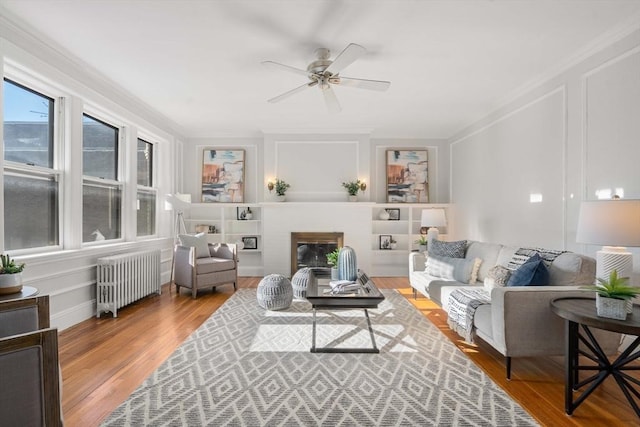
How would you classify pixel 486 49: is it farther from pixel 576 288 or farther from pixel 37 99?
→ pixel 37 99

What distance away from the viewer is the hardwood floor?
79.3 inches

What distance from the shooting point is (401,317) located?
382 centimetres

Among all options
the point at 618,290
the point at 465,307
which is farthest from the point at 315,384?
the point at 618,290

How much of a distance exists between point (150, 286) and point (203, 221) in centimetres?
205

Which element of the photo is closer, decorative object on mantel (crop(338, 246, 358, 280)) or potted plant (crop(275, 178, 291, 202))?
decorative object on mantel (crop(338, 246, 358, 280))

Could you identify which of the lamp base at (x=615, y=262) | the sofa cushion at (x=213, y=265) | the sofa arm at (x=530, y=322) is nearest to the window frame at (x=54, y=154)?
the sofa cushion at (x=213, y=265)

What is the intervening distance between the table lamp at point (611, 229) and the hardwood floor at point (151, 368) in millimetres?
835

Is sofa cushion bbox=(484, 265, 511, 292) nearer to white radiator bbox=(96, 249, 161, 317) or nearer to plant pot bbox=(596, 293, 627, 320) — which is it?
plant pot bbox=(596, 293, 627, 320)

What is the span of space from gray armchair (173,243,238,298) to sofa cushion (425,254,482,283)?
2.89m

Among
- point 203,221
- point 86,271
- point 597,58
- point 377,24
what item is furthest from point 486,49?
point 203,221

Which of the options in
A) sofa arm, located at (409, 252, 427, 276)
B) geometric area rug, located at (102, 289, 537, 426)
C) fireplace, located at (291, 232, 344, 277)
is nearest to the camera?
geometric area rug, located at (102, 289, 537, 426)

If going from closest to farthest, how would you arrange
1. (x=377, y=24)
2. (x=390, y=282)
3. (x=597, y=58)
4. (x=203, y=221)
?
1. (x=377, y=24)
2. (x=597, y=58)
3. (x=390, y=282)
4. (x=203, y=221)

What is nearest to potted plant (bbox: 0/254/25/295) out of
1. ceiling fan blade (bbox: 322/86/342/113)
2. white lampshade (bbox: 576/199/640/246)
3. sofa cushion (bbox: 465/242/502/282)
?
ceiling fan blade (bbox: 322/86/342/113)

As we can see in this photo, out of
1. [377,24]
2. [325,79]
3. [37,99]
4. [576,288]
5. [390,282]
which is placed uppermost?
[377,24]
